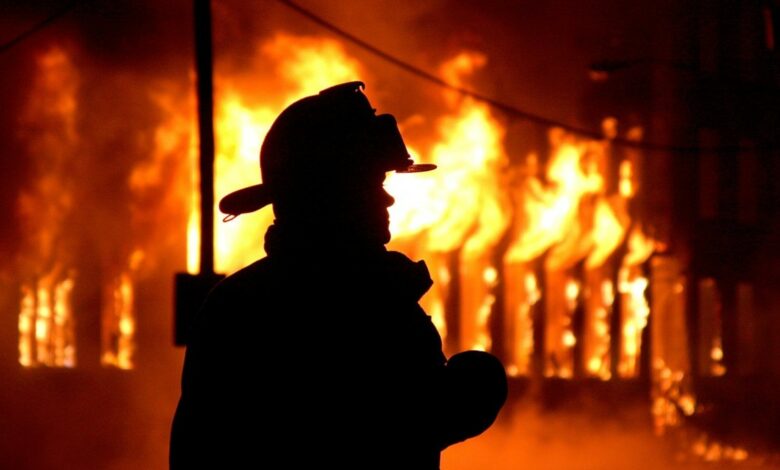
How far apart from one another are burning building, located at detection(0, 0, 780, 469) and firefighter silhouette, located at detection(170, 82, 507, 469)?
13.0 m

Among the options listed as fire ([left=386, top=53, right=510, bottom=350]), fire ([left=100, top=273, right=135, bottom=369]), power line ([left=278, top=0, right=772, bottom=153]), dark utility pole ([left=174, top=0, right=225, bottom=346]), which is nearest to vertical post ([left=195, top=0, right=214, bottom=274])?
dark utility pole ([left=174, top=0, right=225, bottom=346])

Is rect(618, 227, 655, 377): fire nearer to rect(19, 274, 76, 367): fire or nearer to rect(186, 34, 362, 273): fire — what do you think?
rect(186, 34, 362, 273): fire

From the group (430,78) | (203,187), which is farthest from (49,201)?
(203,187)

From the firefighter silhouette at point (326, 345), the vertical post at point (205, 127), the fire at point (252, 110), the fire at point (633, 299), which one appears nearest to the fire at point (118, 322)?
the fire at point (252, 110)

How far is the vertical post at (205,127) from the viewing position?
814cm

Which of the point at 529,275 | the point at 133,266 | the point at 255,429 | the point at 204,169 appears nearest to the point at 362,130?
the point at 255,429

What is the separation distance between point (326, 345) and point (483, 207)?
19.7 metres

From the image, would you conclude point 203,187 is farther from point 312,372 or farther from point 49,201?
point 49,201

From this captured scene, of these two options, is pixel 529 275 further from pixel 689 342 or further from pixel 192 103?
pixel 192 103

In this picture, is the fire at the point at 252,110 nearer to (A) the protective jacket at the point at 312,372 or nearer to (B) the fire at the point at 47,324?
(B) the fire at the point at 47,324

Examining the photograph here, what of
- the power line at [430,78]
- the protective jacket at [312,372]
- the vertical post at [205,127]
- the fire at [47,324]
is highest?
the power line at [430,78]

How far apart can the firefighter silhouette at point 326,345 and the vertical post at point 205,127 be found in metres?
6.08

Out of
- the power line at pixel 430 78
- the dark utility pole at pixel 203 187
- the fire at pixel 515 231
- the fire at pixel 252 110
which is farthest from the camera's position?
the fire at pixel 515 231

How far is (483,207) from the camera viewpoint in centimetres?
2161
